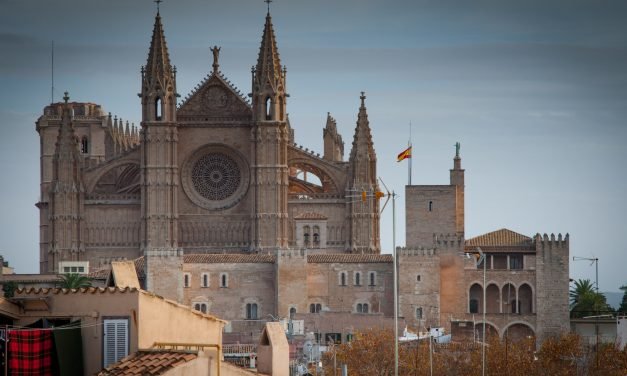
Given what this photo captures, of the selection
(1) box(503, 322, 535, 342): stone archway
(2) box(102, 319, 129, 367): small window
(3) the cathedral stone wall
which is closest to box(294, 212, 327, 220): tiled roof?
(3) the cathedral stone wall

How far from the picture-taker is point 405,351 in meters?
100

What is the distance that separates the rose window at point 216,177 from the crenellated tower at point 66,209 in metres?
8.13

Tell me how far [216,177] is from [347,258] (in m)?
18.2

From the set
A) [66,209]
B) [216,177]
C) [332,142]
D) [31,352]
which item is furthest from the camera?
[332,142]

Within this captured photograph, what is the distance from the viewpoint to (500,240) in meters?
133

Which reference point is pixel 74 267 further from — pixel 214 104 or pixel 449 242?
pixel 449 242

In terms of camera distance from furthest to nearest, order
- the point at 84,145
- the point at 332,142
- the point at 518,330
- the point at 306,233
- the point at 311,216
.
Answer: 1. the point at 84,145
2. the point at 332,142
3. the point at 311,216
4. the point at 306,233
5. the point at 518,330

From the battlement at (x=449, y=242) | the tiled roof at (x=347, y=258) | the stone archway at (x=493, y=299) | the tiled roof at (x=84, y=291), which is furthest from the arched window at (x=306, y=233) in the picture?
the tiled roof at (x=84, y=291)

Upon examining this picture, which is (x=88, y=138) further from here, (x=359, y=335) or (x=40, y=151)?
(x=359, y=335)

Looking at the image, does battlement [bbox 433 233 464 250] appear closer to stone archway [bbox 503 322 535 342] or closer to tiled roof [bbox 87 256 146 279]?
stone archway [bbox 503 322 535 342]

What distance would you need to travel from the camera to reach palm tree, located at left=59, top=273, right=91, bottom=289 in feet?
381

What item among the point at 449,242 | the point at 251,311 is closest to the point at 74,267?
the point at 251,311

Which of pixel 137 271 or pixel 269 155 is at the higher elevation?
pixel 269 155

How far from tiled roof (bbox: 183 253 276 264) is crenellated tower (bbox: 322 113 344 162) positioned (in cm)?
2696
